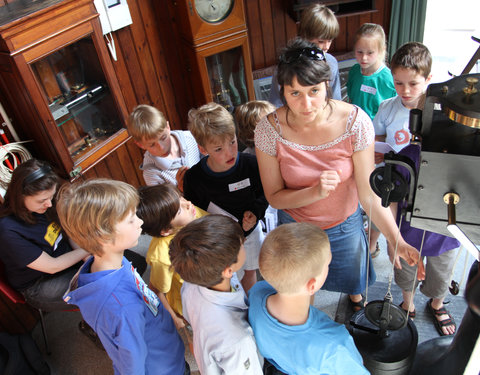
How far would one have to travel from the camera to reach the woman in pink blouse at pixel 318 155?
1.22 meters

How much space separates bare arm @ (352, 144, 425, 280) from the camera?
127 cm

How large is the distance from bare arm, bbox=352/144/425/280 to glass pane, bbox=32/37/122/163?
155 centimetres

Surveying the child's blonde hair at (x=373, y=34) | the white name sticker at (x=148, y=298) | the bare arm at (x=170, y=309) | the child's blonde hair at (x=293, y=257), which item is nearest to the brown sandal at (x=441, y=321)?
the child's blonde hair at (x=293, y=257)

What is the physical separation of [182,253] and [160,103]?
2.09 meters

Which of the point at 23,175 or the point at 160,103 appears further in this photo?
the point at 160,103

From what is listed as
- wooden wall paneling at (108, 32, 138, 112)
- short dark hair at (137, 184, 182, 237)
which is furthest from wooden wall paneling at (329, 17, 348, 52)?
short dark hair at (137, 184, 182, 237)

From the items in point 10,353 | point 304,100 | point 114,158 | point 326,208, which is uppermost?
point 304,100

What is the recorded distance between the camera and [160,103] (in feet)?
10.00

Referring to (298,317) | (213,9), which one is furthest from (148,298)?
(213,9)

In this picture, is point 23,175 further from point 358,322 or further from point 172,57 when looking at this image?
point 172,57

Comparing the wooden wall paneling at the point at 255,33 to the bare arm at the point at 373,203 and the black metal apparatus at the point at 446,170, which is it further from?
the black metal apparatus at the point at 446,170

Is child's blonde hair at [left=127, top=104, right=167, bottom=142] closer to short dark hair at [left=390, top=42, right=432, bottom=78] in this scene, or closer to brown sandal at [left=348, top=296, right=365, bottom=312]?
short dark hair at [left=390, top=42, right=432, bottom=78]

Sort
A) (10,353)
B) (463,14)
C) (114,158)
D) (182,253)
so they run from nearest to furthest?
(182,253)
(10,353)
(114,158)
(463,14)

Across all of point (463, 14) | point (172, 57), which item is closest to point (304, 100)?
point (172, 57)
